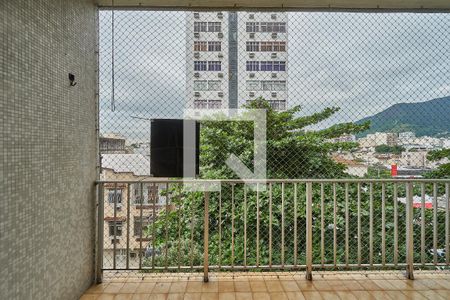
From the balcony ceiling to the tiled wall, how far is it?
0.45 m

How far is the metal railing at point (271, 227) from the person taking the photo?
2896 millimetres

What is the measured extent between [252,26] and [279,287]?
8.24ft

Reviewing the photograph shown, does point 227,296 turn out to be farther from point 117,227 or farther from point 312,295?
point 117,227

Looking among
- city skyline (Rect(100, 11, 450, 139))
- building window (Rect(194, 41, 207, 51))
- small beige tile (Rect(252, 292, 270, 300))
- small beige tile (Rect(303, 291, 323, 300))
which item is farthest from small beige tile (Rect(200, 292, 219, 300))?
building window (Rect(194, 41, 207, 51))

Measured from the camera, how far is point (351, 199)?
133 inches

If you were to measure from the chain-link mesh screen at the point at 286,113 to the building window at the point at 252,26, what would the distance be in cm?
1

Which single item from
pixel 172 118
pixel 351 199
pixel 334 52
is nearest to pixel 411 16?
pixel 334 52

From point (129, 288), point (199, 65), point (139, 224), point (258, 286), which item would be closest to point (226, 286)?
point (258, 286)

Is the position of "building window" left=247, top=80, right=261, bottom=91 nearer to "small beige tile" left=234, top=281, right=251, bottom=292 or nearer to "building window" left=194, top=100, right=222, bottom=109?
"building window" left=194, top=100, right=222, bottom=109

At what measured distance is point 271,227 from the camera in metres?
3.04

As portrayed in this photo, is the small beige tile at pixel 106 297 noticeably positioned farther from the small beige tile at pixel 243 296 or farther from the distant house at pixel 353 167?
the distant house at pixel 353 167

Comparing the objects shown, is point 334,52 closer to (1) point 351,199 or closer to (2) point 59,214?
(1) point 351,199

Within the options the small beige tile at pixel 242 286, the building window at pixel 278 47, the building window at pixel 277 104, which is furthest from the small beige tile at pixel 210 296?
the building window at pixel 278 47

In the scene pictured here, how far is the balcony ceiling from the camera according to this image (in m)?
2.92
